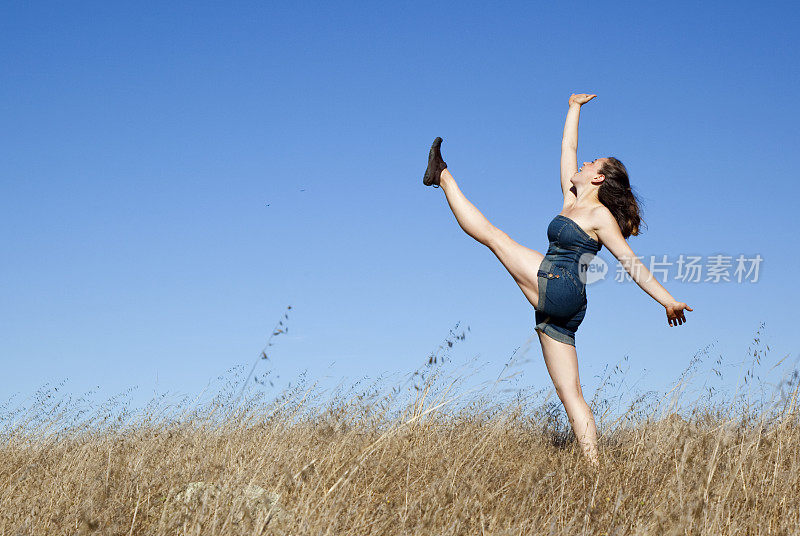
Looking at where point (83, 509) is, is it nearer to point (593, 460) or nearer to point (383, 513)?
point (383, 513)

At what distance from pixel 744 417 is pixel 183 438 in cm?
441

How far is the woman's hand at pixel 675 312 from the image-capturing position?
3.99 metres

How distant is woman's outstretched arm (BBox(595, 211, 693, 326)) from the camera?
4.02 meters

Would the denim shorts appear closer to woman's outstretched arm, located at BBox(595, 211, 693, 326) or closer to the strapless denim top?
the strapless denim top

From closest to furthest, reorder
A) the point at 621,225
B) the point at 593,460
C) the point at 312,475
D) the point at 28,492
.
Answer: the point at 312,475
the point at 28,492
the point at 593,460
the point at 621,225

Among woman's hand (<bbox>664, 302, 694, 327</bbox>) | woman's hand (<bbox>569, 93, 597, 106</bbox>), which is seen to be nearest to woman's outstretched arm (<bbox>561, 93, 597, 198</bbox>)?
woman's hand (<bbox>569, 93, 597, 106</bbox>)

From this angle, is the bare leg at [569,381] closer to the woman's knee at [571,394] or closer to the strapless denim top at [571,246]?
the woman's knee at [571,394]

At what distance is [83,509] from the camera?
311 cm

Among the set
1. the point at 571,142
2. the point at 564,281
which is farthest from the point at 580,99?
the point at 564,281

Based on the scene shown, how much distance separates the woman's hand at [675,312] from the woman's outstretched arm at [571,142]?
1419 mm

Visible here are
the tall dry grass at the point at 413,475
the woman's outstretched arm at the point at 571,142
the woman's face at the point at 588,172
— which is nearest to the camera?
the tall dry grass at the point at 413,475

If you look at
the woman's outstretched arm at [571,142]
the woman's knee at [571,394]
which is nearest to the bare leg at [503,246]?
the woman's knee at [571,394]

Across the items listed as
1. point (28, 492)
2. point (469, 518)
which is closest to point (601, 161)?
point (469, 518)

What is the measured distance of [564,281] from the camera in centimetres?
441
